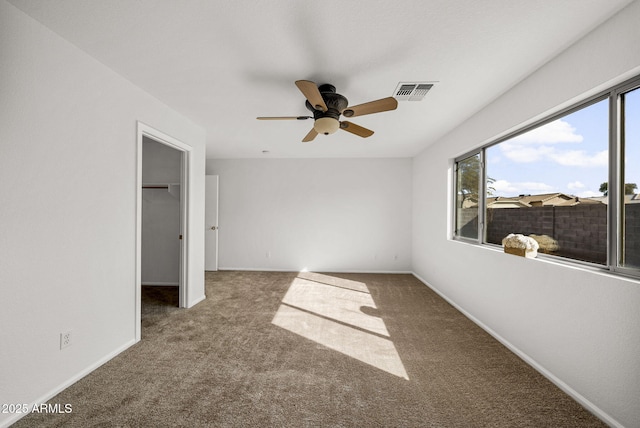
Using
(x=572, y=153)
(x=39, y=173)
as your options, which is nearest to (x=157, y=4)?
(x=39, y=173)

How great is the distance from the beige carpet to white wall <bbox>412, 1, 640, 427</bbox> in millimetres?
186

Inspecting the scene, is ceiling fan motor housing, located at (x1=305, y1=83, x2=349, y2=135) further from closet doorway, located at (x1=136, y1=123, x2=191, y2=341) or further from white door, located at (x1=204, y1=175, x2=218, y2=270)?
white door, located at (x1=204, y1=175, x2=218, y2=270)

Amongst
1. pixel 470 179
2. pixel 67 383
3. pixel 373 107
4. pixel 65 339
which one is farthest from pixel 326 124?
pixel 67 383

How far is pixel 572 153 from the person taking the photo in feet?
7.16

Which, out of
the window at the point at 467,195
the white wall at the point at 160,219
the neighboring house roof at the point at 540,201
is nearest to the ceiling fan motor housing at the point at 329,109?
the neighboring house roof at the point at 540,201

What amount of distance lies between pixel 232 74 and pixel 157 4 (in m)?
0.83

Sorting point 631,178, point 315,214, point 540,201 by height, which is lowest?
point 315,214

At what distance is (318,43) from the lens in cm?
199

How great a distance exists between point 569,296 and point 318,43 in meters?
2.59

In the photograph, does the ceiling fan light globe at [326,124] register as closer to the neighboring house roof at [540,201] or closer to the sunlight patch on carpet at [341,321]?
the neighboring house roof at [540,201]

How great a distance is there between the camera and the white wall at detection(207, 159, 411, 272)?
603 centimetres

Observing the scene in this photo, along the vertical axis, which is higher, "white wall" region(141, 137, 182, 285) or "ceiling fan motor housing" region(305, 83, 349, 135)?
"ceiling fan motor housing" region(305, 83, 349, 135)

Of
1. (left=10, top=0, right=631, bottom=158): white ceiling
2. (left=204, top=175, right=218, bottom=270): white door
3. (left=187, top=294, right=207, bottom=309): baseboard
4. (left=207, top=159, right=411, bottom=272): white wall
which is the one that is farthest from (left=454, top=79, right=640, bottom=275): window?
(left=204, top=175, right=218, bottom=270): white door

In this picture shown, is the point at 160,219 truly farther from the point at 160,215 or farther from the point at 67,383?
the point at 67,383
